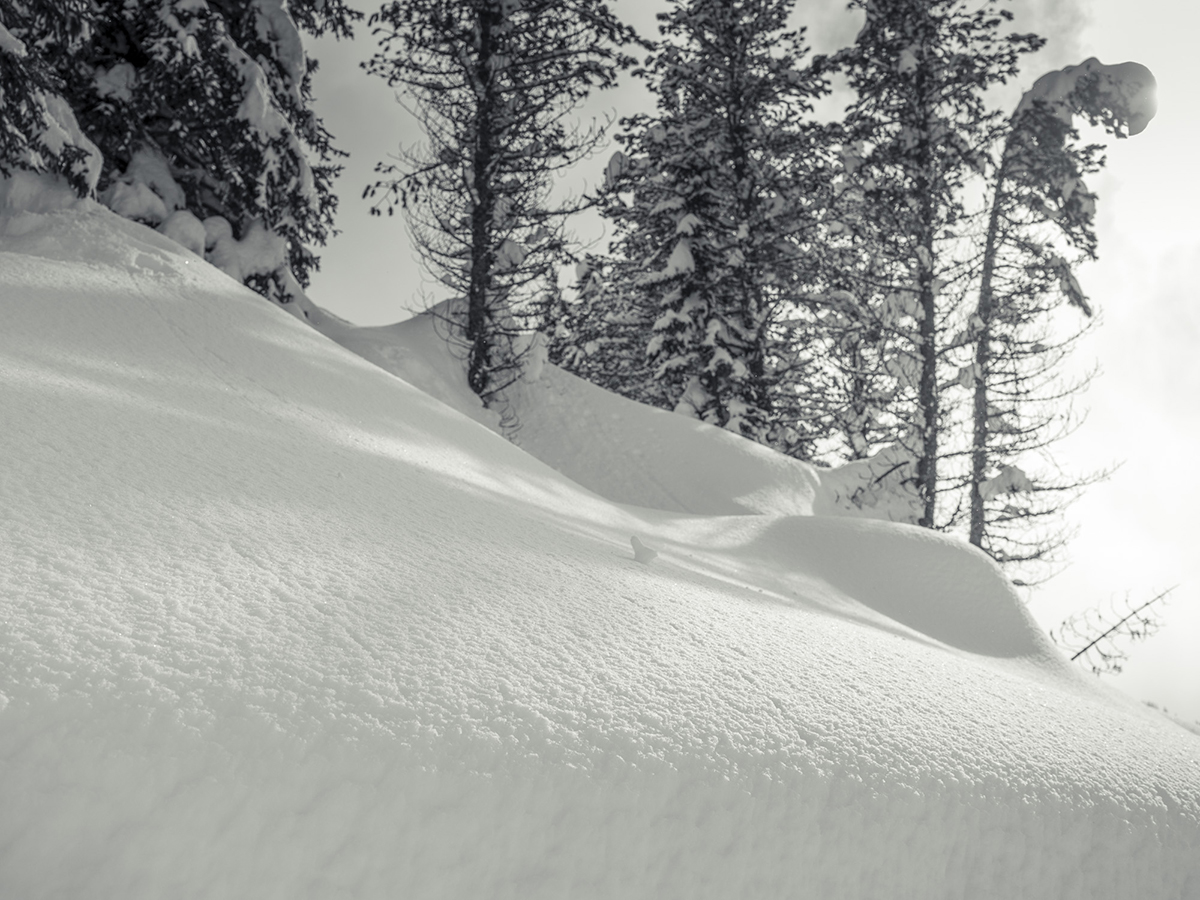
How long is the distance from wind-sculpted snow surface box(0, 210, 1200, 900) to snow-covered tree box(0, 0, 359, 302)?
18.4 ft

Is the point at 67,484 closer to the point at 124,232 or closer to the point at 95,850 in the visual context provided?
the point at 95,850

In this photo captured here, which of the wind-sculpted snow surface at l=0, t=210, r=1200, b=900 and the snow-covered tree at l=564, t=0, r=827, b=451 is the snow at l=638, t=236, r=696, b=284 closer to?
the snow-covered tree at l=564, t=0, r=827, b=451

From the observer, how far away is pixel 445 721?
1.41 meters

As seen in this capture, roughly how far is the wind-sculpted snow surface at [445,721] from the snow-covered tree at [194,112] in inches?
221

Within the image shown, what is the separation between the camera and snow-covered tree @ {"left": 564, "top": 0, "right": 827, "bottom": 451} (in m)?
13.6

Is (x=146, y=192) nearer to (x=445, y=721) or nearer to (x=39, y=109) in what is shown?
(x=39, y=109)

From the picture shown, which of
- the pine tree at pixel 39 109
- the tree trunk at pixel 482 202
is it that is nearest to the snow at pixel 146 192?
→ the pine tree at pixel 39 109

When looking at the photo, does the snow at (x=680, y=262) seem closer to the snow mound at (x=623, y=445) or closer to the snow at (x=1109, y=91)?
the snow mound at (x=623, y=445)

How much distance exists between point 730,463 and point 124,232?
6466 mm

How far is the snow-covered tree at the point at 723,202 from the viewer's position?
13.6 metres

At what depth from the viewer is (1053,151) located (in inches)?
459

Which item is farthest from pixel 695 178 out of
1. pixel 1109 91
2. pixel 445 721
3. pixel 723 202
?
pixel 445 721

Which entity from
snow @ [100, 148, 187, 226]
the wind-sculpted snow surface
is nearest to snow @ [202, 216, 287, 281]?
snow @ [100, 148, 187, 226]

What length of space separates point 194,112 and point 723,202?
925 centimetres
